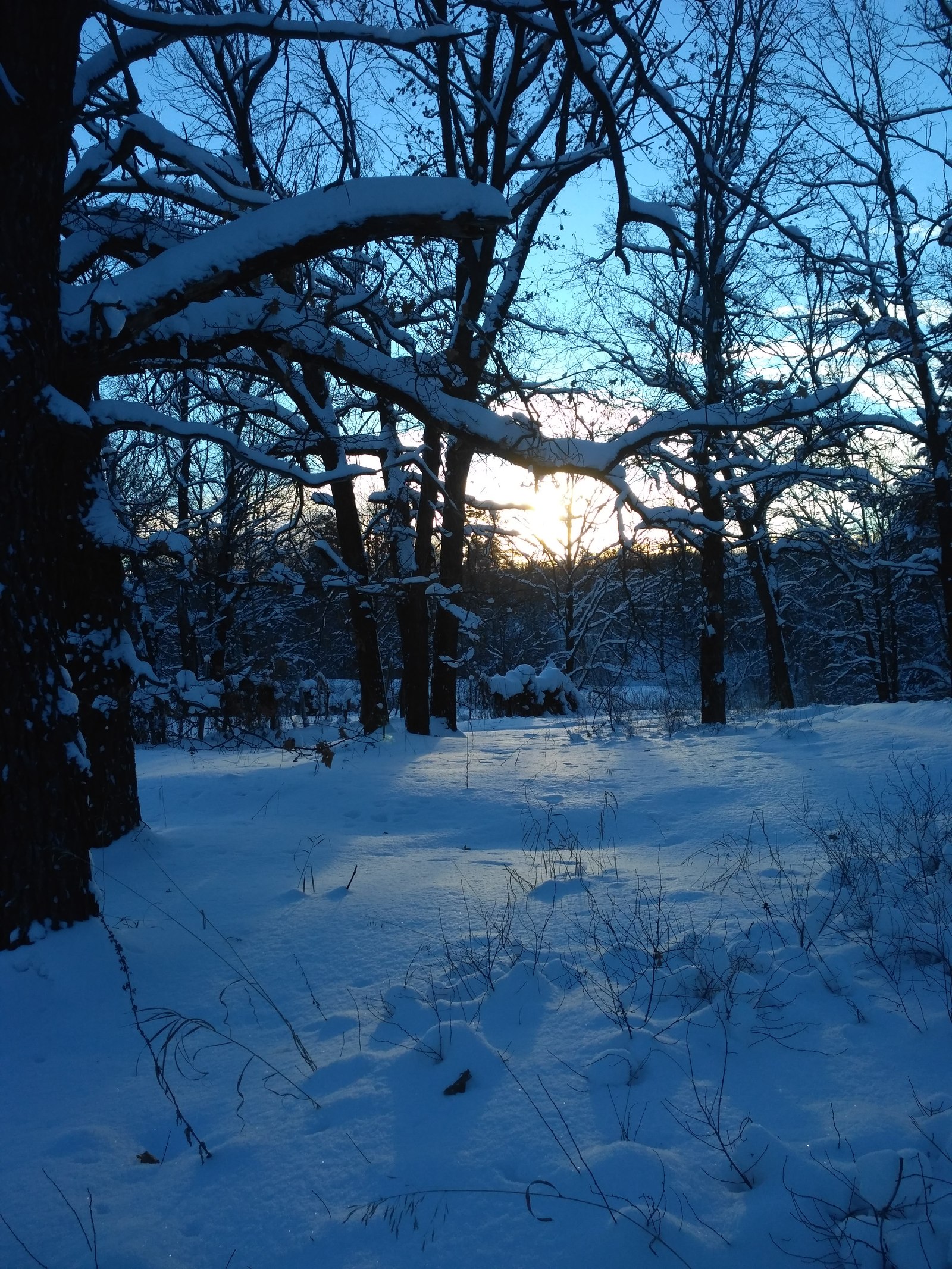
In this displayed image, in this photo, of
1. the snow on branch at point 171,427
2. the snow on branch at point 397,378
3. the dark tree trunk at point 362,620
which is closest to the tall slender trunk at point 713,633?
the dark tree trunk at point 362,620

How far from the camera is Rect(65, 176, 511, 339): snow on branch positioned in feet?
13.1

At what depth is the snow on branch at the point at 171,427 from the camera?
4586mm

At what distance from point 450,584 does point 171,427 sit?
6789 mm

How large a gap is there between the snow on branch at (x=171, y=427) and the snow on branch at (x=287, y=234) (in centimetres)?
59

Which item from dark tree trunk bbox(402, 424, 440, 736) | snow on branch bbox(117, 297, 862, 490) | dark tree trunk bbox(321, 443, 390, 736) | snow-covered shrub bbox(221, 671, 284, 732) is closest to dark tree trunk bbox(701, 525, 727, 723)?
dark tree trunk bbox(402, 424, 440, 736)

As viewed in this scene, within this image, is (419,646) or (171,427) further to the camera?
(419,646)

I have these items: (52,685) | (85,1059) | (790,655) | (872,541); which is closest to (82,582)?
(52,685)

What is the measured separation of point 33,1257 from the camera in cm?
188

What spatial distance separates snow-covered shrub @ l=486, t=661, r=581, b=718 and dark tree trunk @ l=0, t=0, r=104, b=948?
1328 centimetres

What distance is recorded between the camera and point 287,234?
4098mm

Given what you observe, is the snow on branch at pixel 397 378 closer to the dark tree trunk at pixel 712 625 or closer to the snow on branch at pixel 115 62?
the snow on branch at pixel 115 62

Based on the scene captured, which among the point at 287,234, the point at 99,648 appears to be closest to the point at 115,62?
the point at 287,234

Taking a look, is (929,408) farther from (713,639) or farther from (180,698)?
(180,698)

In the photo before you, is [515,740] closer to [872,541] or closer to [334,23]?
[334,23]
